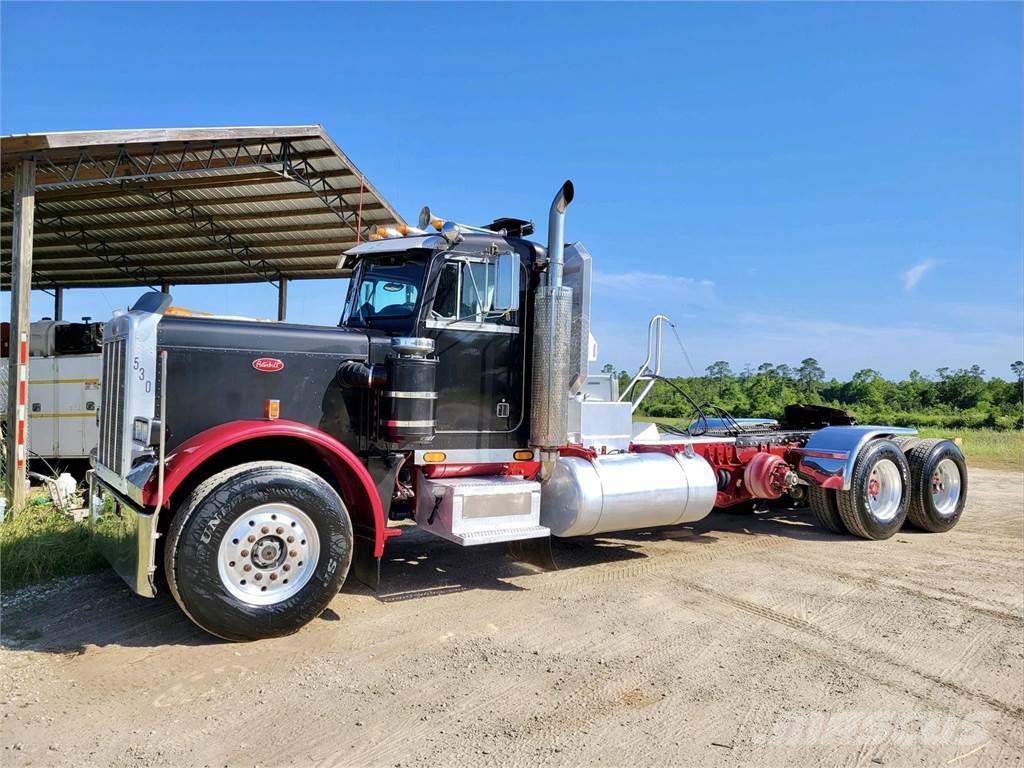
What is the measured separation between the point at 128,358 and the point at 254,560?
1.46 metres

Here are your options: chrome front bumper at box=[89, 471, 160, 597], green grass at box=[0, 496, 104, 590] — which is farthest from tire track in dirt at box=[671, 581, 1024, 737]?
green grass at box=[0, 496, 104, 590]

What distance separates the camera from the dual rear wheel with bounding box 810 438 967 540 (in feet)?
26.2

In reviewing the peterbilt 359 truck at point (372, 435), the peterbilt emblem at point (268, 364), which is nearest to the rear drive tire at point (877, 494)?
the peterbilt 359 truck at point (372, 435)

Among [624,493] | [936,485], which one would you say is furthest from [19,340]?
[936,485]

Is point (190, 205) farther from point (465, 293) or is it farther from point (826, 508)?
point (826, 508)

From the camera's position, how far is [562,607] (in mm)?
5383

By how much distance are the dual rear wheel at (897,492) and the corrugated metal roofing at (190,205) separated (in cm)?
560

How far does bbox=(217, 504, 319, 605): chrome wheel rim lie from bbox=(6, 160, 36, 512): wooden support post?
4187 mm

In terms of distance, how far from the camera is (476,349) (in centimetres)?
589

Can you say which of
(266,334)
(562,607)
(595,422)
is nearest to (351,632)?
(562,607)

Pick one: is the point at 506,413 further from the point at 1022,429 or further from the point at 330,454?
the point at 1022,429

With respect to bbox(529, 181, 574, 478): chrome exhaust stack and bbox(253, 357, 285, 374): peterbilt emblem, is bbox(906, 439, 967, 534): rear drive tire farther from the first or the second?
bbox(253, 357, 285, 374): peterbilt emblem

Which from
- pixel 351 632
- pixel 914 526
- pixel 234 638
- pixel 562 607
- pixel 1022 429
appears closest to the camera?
pixel 234 638

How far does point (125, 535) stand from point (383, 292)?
250 centimetres
